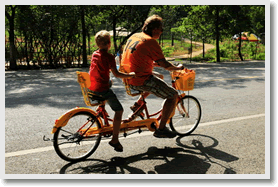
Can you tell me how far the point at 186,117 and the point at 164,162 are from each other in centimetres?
129

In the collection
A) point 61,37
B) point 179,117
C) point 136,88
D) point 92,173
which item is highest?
point 61,37

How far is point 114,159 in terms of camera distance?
4434 mm

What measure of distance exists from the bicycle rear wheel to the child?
330 mm

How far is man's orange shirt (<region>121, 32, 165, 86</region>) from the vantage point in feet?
14.2

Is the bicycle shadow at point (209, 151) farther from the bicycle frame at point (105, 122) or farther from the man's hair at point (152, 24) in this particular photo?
the man's hair at point (152, 24)

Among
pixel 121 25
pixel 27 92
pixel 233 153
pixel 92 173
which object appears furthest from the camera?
pixel 121 25

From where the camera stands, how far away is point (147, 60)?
4.42 meters

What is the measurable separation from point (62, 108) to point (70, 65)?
10819 mm

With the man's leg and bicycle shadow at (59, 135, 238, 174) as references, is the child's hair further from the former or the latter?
bicycle shadow at (59, 135, 238, 174)

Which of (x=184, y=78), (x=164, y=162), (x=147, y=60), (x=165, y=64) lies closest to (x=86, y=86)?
(x=147, y=60)

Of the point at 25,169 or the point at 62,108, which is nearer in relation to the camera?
the point at 25,169

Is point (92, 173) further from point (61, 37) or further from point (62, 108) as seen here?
point (61, 37)

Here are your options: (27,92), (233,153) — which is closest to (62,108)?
(27,92)

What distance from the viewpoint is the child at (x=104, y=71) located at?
4066 mm
